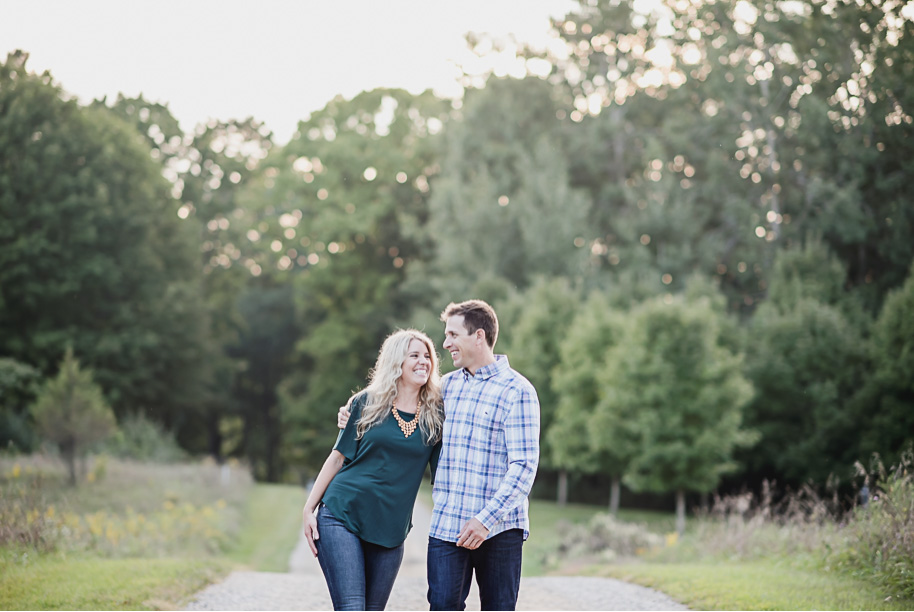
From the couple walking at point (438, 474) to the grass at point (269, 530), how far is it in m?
9.50

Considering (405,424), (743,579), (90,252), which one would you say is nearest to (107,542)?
(743,579)

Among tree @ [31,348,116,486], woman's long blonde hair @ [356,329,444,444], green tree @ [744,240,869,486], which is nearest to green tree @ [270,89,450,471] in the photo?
green tree @ [744,240,869,486]

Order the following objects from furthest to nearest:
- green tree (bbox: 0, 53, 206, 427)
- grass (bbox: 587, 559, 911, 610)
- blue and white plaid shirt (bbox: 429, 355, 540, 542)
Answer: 1. green tree (bbox: 0, 53, 206, 427)
2. grass (bbox: 587, 559, 911, 610)
3. blue and white plaid shirt (bbox: 429, 355, 540, 542)

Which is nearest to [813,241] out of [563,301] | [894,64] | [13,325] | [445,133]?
[894,64]

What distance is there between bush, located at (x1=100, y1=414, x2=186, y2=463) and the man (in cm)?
2183

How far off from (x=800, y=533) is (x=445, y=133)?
96.2 feet

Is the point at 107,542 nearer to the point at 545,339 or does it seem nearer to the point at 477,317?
the point at 477,317

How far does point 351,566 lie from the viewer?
4.27 metres

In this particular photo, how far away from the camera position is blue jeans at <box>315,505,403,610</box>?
425 cm

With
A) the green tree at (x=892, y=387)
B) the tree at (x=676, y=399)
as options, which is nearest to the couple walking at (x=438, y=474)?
the tree at (x=676, y=399)

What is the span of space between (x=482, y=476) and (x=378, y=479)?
0.53 m

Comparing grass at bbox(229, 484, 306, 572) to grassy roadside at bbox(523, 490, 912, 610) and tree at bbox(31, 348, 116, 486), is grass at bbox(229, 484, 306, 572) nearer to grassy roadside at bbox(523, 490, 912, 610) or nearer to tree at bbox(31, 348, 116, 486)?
tree at bbox(31, 348, 116, 486)

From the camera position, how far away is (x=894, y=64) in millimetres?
28281

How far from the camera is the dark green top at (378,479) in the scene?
14.3ft
